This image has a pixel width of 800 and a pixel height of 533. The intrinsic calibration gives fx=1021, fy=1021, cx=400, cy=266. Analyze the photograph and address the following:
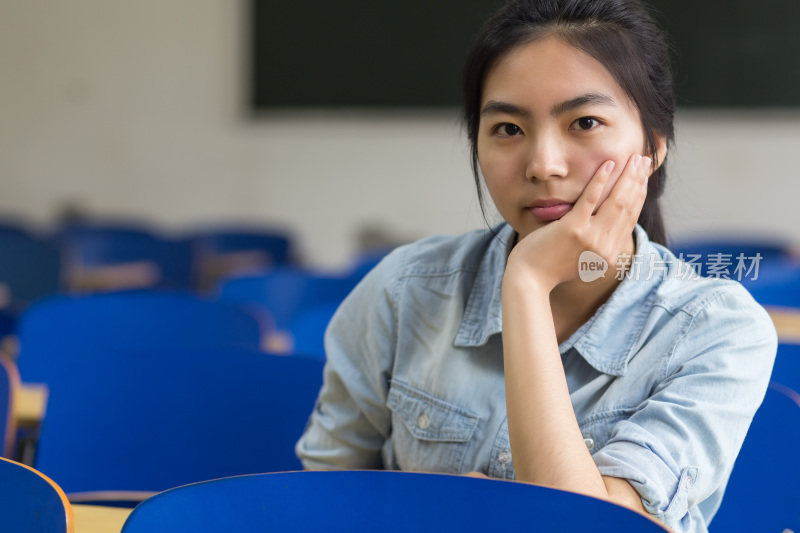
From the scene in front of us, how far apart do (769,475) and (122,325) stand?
60.6 inches

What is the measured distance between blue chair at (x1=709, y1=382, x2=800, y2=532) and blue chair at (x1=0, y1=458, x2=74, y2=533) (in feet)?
3.06

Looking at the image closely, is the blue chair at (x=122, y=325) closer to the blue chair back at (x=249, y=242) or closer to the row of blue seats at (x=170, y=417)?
the row of blue seats at (x=170, y=417)

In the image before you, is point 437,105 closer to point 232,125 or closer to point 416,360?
point 232,125

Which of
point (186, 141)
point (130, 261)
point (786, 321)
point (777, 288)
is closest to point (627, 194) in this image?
point (786, 321)

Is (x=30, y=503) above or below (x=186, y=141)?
above

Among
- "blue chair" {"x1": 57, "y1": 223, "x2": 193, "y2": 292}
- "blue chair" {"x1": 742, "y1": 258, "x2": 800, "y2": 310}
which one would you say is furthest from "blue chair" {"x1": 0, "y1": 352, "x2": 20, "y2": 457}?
"blue chair" {"x1": 57, "y1": 223, "x2": 193, "y2": 292}

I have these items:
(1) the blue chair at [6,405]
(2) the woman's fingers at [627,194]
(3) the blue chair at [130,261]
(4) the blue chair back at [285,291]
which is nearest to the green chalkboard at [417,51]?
(3) the blue chair at [130,261]

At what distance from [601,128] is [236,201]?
485cm

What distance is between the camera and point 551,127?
124cm

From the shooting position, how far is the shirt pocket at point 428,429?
134cm

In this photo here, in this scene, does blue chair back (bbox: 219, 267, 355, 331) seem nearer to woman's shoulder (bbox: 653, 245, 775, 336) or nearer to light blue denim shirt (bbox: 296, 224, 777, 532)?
light blue denim shirt (bbox: 296, 224, 777, 532)

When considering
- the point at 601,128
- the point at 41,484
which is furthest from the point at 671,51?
the point at 41,484

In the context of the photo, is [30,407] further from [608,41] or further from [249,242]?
[249,242]

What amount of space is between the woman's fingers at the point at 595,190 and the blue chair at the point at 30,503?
2.25 ft
